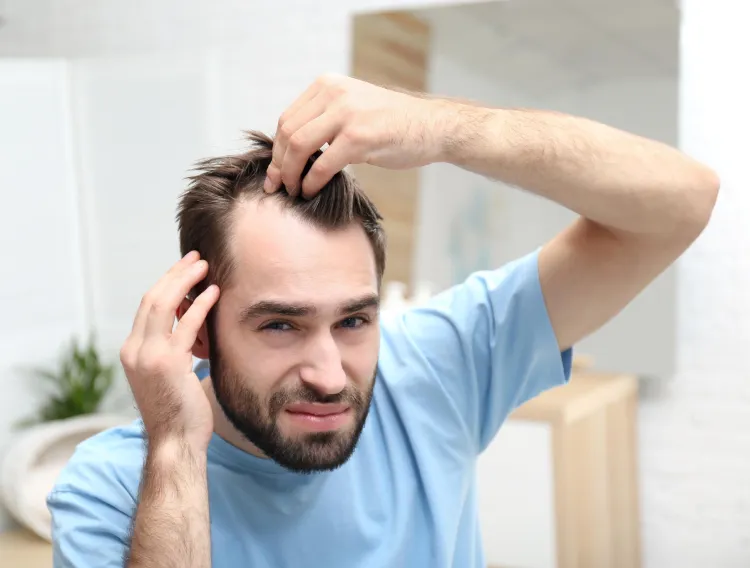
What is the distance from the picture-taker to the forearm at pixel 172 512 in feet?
3.76

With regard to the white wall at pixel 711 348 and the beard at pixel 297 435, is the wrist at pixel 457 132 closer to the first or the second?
the beard at pixel 297 435

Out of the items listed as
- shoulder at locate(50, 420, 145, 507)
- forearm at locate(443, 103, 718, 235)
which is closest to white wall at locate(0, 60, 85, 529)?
shoulder at locate(50, 420, 145, 507)

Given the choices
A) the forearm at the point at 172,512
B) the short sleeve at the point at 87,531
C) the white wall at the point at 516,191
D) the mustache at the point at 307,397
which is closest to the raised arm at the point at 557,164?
the mustache at the point at 307,397

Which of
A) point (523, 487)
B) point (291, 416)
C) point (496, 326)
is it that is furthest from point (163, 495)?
point (523, 487)

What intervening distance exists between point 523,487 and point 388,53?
1.51 m

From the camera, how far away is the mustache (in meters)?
1.23

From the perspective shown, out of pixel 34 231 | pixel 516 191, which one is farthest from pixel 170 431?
pixel 34 231

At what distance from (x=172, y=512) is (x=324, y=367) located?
27cm

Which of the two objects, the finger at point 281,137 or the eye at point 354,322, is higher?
the finger at point 281,137

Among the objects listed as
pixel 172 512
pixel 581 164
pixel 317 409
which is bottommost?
pixel 172 512

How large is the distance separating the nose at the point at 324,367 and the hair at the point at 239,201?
166 mm

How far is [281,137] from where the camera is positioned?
119 cm

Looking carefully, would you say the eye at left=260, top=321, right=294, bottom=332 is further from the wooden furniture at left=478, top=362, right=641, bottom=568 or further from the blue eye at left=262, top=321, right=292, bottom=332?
the wooden furniture at left=478, top=362, right=641, bottom=568

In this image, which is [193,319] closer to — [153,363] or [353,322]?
[153,363]
